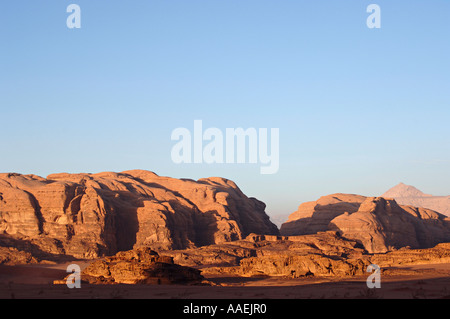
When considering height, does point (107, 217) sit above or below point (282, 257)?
above

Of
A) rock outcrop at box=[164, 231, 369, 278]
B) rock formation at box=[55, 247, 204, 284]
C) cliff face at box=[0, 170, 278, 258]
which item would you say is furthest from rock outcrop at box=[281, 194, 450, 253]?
rock formation at box=[55, 247, 204, 284]

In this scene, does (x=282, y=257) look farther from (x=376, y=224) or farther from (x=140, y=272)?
(x=376, y=224)

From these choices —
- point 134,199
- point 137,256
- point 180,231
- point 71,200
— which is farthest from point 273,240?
point 137,256

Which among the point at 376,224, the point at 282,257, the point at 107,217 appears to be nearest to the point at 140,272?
the point at 282,257

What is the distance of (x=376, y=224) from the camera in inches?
2463

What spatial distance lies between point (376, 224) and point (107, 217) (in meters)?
28.3

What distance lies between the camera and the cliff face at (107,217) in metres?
51.7

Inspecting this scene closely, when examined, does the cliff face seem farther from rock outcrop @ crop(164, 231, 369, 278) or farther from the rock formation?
the rock formation

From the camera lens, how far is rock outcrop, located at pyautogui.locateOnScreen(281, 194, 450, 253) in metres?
→ 61.6

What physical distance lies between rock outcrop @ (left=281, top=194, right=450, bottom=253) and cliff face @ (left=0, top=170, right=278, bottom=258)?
902 cm

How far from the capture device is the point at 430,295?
15.0m

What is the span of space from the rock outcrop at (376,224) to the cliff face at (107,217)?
902 centimetres
